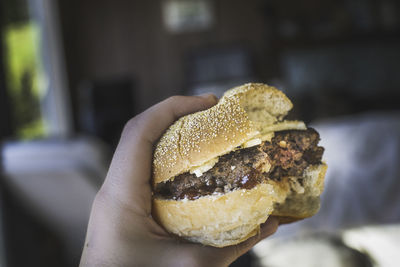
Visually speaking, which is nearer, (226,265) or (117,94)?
(226,265)

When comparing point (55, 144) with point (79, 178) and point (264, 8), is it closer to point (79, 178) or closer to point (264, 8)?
point (79, 178)

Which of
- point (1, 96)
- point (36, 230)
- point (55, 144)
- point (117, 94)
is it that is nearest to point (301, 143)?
point (55, 144)

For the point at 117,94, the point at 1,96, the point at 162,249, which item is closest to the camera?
the point at 162,249

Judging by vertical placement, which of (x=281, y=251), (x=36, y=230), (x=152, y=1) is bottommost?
(x=36, y=230)

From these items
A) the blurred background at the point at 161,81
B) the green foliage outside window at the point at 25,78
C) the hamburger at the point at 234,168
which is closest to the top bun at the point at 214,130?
the hamburger at the point at 234,168

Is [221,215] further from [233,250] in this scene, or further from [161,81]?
[161,81]
